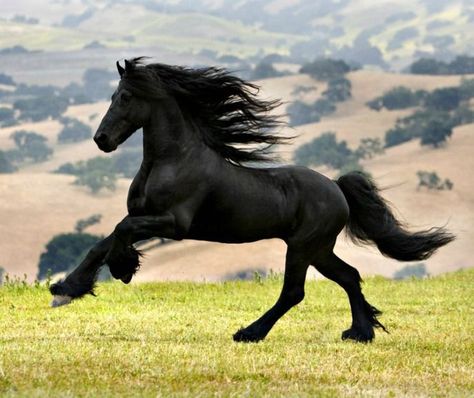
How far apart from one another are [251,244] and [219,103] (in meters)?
104

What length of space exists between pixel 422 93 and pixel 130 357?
160654 millimetres

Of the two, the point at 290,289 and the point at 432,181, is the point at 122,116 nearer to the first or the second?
the point at 290,289

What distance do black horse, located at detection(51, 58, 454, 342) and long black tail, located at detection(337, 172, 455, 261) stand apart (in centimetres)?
26

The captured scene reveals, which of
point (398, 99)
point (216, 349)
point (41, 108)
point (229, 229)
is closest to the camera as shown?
point (216, 349)

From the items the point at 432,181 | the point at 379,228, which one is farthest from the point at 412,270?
the point at 379,228

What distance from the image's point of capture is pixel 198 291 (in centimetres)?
1631

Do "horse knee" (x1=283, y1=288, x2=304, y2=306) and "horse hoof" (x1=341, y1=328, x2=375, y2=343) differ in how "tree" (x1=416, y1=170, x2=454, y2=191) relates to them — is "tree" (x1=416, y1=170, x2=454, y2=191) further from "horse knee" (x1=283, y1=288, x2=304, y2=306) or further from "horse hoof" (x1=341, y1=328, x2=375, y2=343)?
"horse knee" (x1=283, y1=288, x2=304, y2=306)

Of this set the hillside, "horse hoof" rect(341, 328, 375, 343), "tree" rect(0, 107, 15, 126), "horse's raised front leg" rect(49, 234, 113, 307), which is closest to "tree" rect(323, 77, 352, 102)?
the hillside

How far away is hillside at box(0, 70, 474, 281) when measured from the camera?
10788 cm

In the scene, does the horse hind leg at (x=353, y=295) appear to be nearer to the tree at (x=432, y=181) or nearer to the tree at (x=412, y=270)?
the tree at (x=412, y=270)

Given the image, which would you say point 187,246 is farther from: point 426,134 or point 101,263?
point 101,263

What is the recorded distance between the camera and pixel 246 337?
9906 mm

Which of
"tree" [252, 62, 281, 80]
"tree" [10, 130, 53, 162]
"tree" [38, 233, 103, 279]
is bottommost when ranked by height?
"tree" [10, 130, 53, 162]

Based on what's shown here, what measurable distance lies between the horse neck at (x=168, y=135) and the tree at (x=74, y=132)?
164284mm
